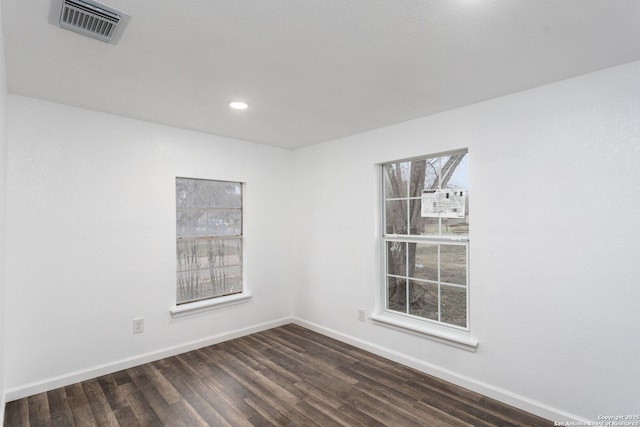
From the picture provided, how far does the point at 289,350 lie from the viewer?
344 centimetres

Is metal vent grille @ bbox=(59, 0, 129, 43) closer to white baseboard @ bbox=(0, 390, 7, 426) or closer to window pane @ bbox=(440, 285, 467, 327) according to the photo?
white baseboard @ bbox=(0, 390, 7, 426)

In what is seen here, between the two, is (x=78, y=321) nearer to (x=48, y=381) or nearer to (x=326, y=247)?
(x=48, y=381)

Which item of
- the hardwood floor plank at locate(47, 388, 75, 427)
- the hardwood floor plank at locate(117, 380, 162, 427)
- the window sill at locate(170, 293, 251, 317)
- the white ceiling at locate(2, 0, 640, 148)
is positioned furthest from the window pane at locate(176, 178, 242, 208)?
the hardwood floor plank at locate(47, 388, 75, 427)

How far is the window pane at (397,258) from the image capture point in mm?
3250

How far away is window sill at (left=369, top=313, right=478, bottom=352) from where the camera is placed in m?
2.66

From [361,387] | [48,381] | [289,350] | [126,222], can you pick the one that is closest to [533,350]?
[361,387]

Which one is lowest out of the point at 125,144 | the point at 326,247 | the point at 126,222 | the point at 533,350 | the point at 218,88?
the point at 533,350

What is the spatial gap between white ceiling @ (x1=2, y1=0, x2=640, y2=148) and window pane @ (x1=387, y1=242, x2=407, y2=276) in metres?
1.32

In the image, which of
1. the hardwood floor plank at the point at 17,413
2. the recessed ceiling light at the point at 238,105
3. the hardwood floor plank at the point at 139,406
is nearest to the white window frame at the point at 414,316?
the recessed ceiling light at the point at 238,105

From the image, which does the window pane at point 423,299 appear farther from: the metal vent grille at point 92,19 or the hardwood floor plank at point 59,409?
the metal vent grille at point 92,19

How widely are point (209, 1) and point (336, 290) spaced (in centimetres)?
305

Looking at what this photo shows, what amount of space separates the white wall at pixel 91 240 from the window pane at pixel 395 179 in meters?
1.80

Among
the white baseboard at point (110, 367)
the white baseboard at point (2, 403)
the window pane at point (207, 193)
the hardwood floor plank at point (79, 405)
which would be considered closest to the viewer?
the white baseboard at point (2, 403)

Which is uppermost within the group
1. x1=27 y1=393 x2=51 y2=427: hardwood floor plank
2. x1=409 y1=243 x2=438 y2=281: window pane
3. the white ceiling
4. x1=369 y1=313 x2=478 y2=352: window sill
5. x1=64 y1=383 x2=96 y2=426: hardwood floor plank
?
the white ceiling
